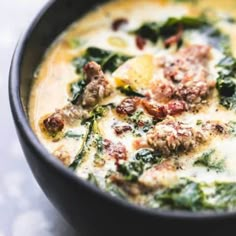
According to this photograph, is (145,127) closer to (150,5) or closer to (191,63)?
(191,63)

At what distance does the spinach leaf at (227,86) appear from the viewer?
383 cm

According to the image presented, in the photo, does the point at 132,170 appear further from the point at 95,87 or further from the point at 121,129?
the point at 95,87

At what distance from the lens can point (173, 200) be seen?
3129 mm

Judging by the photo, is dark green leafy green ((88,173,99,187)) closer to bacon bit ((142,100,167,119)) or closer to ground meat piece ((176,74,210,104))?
bacon bit ((142,100,167,119))

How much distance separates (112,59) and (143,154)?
89 centimetres

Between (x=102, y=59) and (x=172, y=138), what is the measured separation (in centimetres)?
94

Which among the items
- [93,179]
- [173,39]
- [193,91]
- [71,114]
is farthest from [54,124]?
[173,39]

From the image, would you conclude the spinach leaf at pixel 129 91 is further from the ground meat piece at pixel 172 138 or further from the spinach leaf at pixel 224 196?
the spinach leaf at pixel 224 196

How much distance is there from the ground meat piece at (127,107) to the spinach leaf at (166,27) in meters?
0.78

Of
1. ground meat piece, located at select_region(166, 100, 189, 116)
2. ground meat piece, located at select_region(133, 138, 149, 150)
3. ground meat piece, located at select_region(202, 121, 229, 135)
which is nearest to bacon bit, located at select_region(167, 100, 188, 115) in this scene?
ground meat piece, located at select_region(166, 100, 189, 116)

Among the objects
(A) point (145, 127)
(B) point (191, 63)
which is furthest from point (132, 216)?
(B) point (191, 63)

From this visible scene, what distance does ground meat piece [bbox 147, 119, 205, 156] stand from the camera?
3.45m

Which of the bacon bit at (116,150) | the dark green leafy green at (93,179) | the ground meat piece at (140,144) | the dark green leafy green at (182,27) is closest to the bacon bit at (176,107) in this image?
the ground meat piece at (140,144)

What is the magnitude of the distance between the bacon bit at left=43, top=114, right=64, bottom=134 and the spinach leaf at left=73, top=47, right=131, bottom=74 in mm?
547
